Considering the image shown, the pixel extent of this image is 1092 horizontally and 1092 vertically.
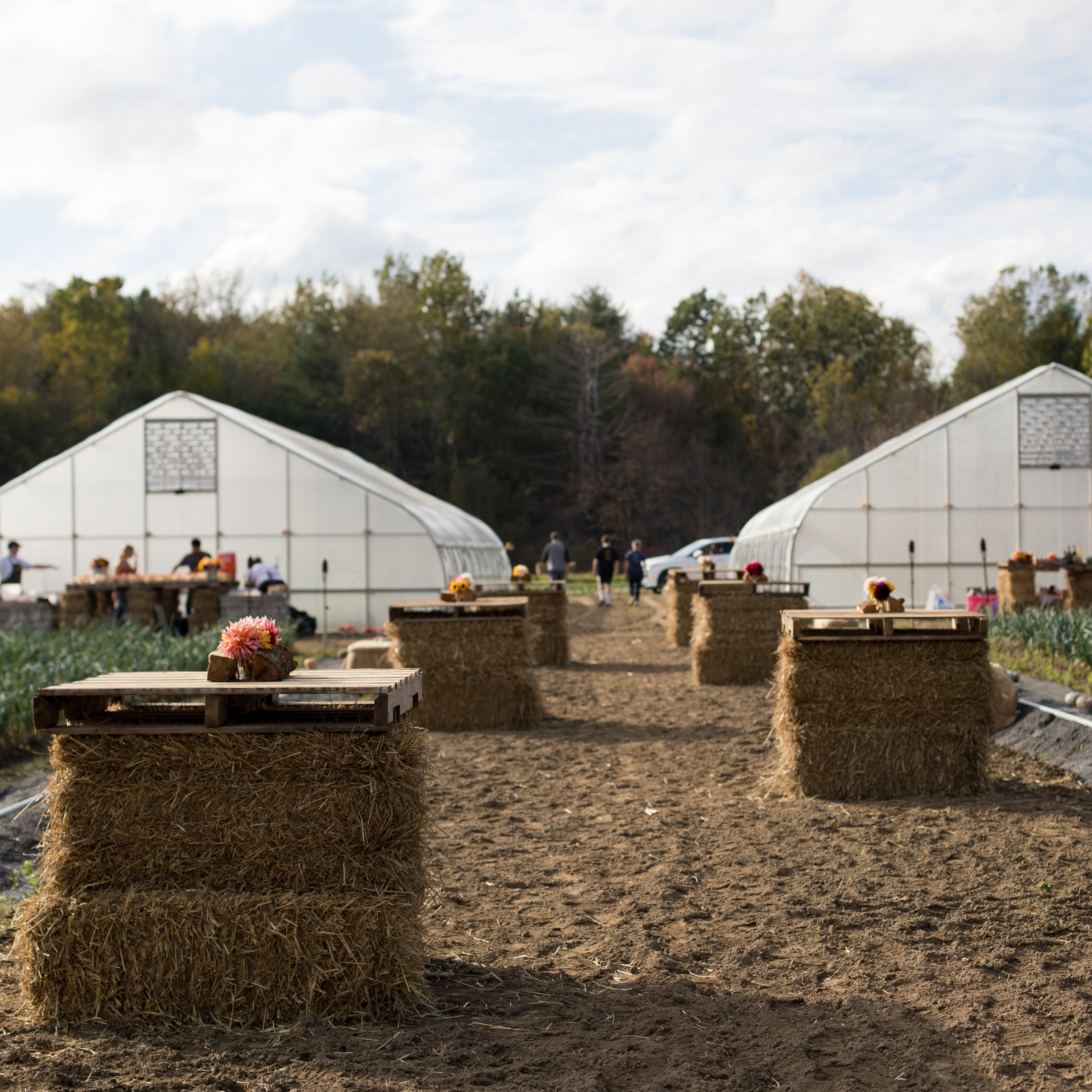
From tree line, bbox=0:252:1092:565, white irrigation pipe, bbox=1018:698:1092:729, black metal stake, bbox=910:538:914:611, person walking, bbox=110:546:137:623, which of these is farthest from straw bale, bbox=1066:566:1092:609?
tree line, bbox=0:252:1092:565

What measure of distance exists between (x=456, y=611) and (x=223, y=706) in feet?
20.1

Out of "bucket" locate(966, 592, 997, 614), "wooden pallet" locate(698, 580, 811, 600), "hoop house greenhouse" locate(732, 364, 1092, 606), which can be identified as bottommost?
"bucket" locate(966, 592, 997, 614)

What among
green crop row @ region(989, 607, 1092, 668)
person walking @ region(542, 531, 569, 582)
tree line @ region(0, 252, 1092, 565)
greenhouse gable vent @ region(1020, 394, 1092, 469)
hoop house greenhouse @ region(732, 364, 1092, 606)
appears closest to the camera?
green crop row @ region(989, 607, 1092, 668)

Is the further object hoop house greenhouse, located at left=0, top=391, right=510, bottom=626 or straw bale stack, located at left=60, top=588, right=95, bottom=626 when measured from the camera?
hoop house greenhouse, located at left=0, top=391, right=510, bottom=626

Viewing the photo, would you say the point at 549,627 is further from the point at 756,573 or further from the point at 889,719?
the point at 889,719

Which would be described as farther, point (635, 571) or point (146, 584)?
point (635, 571)

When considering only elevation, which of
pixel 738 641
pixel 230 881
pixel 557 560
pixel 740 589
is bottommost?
pixel 230 881

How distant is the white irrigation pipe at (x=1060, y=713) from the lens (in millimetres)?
8305

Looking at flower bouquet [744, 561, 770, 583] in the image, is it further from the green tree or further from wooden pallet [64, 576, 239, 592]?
the green tree

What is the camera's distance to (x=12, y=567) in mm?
19344

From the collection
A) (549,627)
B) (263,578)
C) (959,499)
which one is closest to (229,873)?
(549,627)

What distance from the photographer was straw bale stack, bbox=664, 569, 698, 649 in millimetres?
17156

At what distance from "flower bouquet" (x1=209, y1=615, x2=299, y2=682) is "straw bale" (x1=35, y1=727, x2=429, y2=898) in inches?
11.5

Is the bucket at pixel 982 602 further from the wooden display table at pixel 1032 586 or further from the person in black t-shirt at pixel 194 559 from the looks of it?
the person in black t-shirt at pixel 194 559
